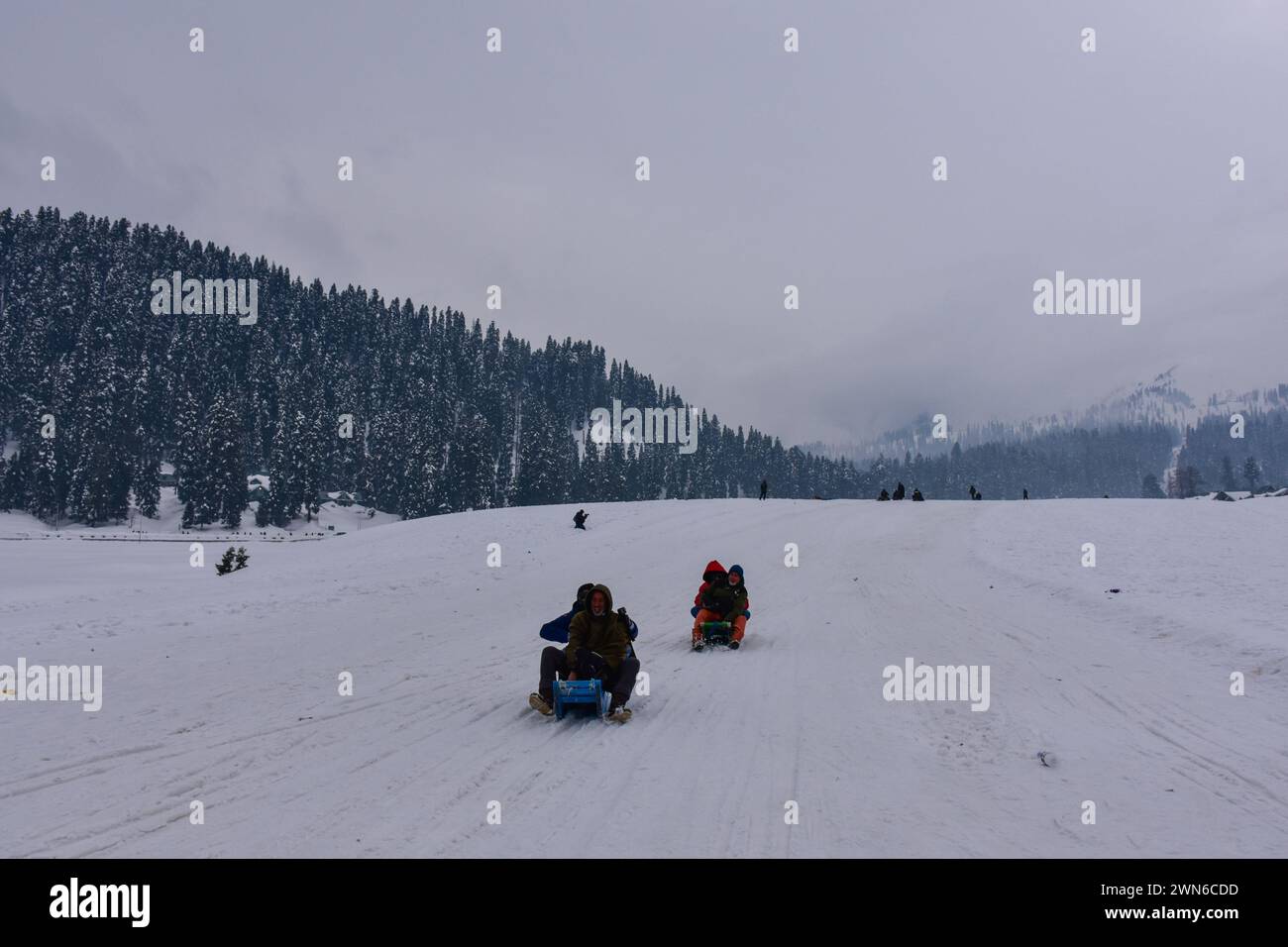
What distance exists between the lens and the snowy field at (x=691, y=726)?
4.70m

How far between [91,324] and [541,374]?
280ft

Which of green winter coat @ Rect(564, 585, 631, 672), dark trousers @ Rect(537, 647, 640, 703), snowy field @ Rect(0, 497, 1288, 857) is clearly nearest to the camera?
snowy field @ Rect(0, 497, 1288, 857)

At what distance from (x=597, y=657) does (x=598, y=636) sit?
30 cm

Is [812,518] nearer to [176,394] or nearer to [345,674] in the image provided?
[345,674]

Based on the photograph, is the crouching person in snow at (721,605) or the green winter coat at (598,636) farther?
the crouching person in snow at (721,605)

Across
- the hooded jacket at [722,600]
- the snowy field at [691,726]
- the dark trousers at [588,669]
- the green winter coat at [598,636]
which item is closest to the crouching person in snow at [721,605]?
the hooded jacket at [722,600]

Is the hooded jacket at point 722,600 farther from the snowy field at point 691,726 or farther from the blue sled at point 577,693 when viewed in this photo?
the blue sled at point 577,693

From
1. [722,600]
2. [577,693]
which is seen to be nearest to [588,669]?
[577,693]

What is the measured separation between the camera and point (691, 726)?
7.34m

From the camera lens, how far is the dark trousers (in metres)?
7.81

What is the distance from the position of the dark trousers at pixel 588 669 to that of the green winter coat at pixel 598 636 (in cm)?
9

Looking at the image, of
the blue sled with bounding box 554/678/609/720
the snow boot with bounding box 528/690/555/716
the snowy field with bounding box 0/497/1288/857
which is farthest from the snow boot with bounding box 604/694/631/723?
the snow boot with bounding box 528/690/555/716

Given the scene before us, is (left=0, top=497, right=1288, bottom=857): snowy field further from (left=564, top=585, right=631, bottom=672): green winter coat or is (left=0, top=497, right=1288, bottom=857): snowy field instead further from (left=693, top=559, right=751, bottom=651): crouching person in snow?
(left=564, top=585, right=631, bottom=672): green winter coat

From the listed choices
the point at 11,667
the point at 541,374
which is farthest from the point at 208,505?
the point at 541,374
